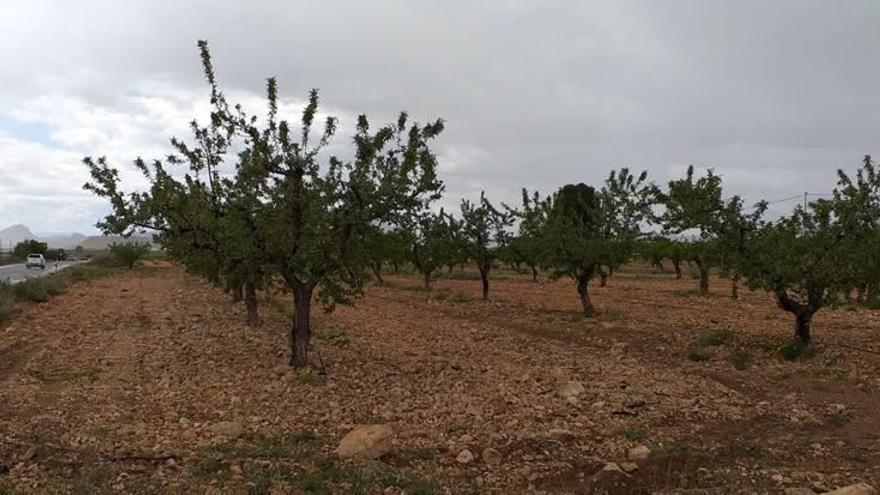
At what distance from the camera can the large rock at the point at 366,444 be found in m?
7.30

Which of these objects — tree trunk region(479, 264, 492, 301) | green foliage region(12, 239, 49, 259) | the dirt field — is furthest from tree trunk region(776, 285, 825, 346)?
green foliage region(12, 239, 49, 259)

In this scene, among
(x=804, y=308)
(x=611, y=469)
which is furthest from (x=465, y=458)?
(x=804, y=308)

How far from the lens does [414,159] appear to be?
11.0m

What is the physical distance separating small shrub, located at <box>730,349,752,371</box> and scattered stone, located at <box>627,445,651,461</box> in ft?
21.4

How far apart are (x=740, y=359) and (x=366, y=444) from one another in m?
9.23

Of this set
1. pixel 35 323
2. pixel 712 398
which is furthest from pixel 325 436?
pixel 35 323

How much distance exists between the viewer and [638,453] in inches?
291

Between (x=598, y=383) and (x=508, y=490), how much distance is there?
5.22 metres

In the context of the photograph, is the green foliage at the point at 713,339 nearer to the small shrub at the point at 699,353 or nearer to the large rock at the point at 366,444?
the small shrub at the point at 699,353

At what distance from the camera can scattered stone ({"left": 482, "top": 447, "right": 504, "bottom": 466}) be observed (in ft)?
23.8

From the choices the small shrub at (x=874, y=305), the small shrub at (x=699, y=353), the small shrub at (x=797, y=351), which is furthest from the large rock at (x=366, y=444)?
the small shrub at (x=874, y=305)

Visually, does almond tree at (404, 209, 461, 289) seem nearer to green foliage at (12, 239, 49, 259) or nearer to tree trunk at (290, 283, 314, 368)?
tree trunk at (290, 283, 314, 368)

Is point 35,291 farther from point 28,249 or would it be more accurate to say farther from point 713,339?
point 28,249

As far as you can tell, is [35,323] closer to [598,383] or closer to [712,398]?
[598,383]
